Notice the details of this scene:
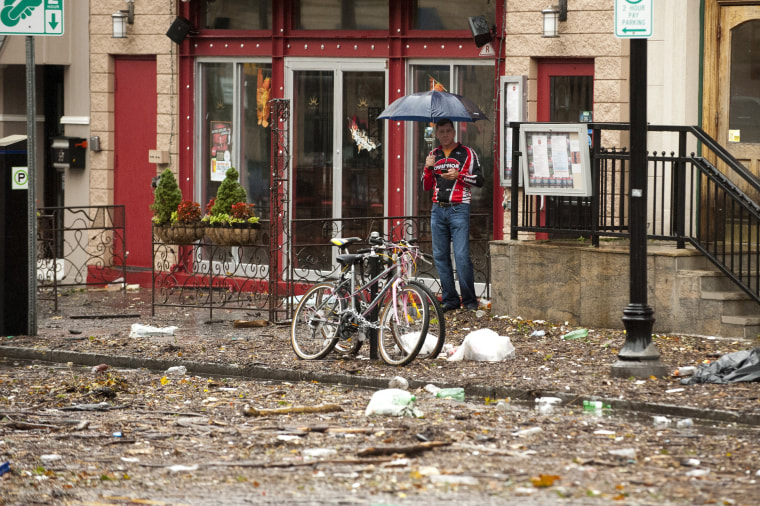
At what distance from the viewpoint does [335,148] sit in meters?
17.4

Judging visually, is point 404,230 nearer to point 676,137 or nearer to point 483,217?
point 483,217

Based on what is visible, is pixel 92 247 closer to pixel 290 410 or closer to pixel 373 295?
pixel 373 295

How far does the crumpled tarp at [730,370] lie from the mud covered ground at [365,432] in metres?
0.17

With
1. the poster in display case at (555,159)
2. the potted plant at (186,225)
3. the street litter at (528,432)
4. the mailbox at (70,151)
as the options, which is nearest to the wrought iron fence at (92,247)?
the mailbox at (70,151)

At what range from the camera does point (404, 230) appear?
1650 cm

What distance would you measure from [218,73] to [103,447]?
10.7 meters

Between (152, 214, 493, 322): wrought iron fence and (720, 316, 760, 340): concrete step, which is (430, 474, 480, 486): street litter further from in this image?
(152, 214, 493, 322): wrought iron fence

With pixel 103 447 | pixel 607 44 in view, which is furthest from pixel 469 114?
pixel 103 447

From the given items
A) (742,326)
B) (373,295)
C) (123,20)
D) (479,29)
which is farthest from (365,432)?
(123,20)

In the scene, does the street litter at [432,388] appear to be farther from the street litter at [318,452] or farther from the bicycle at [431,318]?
the street litter at [318,452]

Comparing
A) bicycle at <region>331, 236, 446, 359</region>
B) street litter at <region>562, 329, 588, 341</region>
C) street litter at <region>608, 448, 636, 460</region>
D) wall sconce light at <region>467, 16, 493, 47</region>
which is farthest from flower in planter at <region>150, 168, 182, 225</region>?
street litter at <region>608, 448, 636, 460</region>

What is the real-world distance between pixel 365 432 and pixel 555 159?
6.10 meters

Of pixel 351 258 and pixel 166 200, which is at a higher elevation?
pixel 166 200

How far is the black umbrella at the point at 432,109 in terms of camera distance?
47.7 ft
